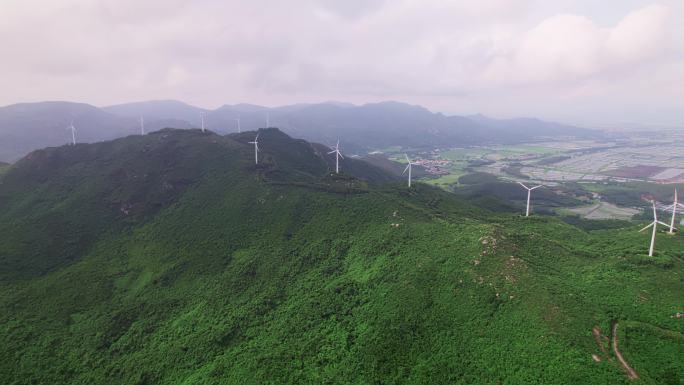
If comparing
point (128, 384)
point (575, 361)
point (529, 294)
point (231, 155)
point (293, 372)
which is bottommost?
point (128, 384)

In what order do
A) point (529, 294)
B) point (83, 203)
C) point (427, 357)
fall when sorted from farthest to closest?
1. point (83, 203)
2. point (529, 294)
3. point (427, 357)

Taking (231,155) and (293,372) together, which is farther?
(231,155)

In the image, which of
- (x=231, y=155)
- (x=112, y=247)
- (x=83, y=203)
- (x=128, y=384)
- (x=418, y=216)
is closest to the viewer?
(x=128, y=384)

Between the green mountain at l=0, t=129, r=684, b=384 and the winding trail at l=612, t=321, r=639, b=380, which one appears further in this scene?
the green mountain at l=0, t=129, r=684, b=384

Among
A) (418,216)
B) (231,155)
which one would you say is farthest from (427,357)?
(231,155)

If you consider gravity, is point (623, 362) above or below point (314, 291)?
above

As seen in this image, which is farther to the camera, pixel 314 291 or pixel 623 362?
pixel 314 291

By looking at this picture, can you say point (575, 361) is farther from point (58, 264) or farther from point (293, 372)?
point (58, 264)

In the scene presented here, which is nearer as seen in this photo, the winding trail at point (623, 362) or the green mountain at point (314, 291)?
the winding trail at point (623, 362)
